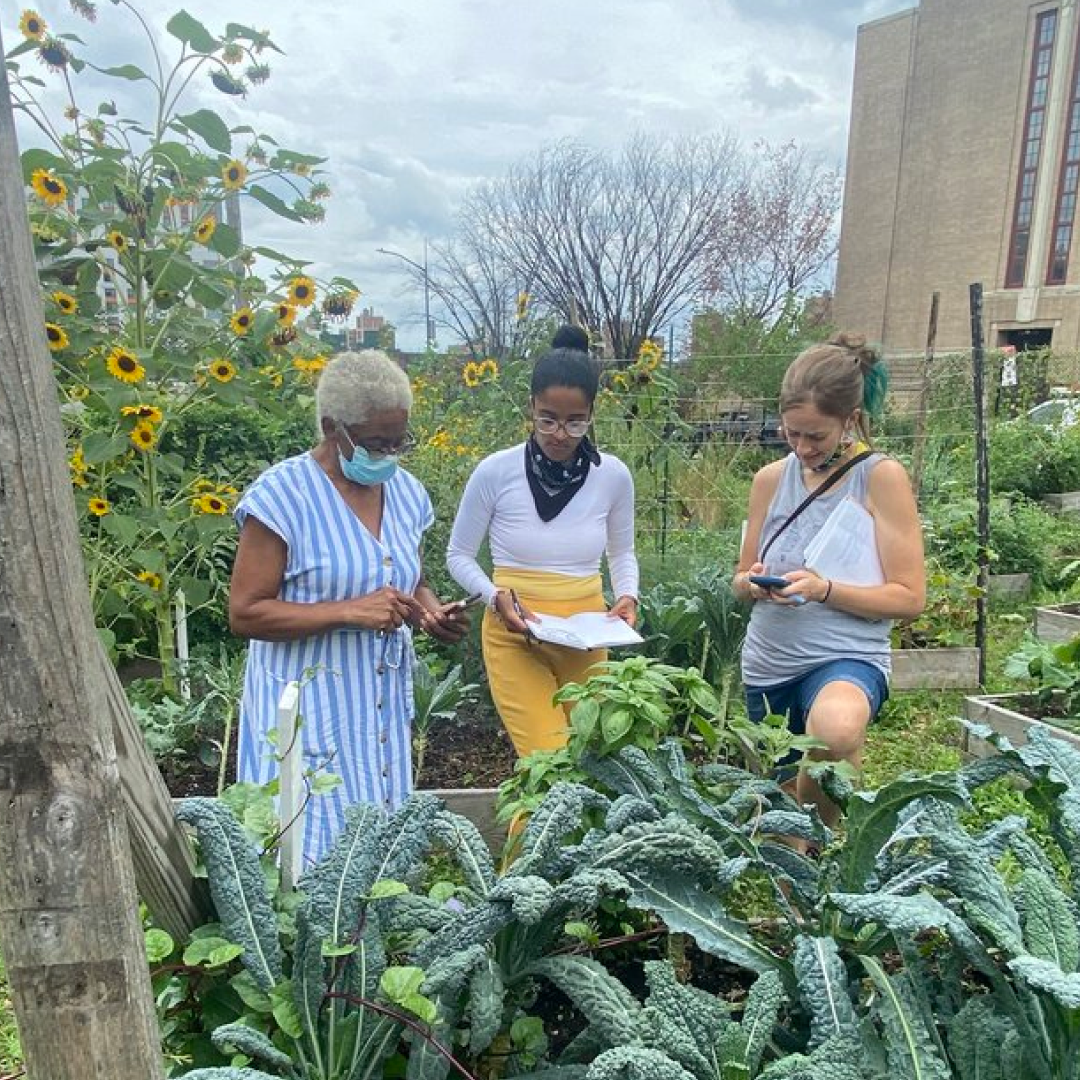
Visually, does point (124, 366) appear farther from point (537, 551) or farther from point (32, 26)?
point (537, 551)

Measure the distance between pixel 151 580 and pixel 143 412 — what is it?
0.87 metres

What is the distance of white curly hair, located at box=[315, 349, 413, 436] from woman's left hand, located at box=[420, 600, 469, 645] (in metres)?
0.54

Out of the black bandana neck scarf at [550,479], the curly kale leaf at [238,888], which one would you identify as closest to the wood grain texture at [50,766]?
the curly kale leaf at [238,888]

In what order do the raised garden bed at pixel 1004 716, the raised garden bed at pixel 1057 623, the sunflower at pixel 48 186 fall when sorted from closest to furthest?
1. the sunflower at pixel 48 186
2. the raised garden bed at pixel 1004 716
3. the raised garden bed at pixel 1057 623

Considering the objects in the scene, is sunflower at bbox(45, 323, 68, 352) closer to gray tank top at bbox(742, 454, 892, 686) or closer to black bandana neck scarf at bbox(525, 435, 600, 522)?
black bandana neck scarf at bbox(525, 435, 600, 522)

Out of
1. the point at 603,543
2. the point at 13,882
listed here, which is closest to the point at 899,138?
the point at 603,543

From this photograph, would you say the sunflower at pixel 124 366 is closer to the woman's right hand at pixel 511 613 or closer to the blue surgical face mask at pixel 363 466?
the blue surgical face mask at pixel 363 466

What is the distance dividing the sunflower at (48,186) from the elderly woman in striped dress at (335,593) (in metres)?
1.47

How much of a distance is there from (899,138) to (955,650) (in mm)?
33574

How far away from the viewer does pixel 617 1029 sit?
3.83ft

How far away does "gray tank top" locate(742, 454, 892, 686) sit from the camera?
2223mm

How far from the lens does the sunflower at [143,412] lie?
2686 mm

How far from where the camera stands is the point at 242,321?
9.81 feet

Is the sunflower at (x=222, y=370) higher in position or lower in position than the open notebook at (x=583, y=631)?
higher
